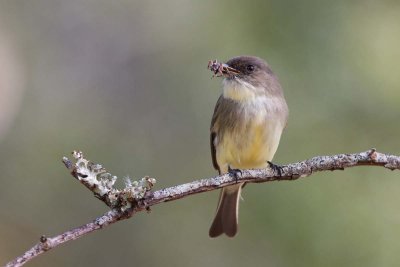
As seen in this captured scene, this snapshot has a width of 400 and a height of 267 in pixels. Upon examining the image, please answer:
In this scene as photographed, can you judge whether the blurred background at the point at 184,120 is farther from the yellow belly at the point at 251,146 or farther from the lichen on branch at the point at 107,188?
the lichen on branch at the point at 107,188

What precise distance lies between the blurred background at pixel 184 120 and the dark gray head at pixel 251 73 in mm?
314

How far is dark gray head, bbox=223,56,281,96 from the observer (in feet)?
16.3

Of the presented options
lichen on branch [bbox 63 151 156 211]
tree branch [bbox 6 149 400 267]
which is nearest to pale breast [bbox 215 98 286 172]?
tree branch [bbox 6 149 400 267]

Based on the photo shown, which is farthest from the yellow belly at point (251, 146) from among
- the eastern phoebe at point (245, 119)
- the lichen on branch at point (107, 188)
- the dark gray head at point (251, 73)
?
the lichen on branch at point (107, 188)

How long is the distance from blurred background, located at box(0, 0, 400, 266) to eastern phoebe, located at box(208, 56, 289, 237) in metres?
0.25

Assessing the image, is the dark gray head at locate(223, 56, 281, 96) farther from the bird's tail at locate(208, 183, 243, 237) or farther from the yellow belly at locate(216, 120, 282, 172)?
the bird's tail at locate(208, 183, 243, 237)

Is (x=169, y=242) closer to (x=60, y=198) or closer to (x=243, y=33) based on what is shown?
(x=60, y=198)

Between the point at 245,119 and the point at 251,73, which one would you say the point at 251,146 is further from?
the point at 251,73

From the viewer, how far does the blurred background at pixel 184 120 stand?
15.6 feet

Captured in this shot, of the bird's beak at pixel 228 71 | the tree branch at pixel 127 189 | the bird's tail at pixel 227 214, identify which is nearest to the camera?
the tree branch at pixel 127 189

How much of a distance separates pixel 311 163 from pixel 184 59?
3.37 metres

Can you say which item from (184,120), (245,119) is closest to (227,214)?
(245,119)

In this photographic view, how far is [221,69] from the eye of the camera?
192 inches

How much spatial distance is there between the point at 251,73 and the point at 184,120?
1.50 m
